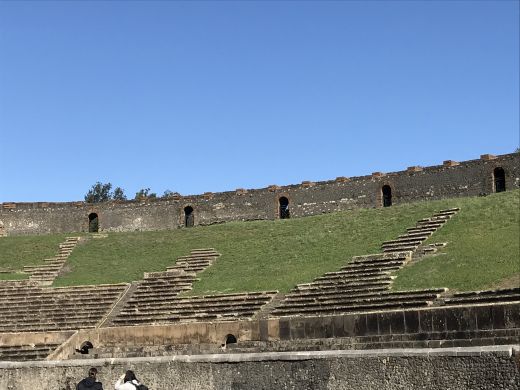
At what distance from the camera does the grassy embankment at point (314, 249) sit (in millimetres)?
27359

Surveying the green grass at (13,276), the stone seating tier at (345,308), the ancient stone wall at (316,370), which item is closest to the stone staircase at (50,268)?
the green grass at (13,276)

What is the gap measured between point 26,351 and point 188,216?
21.2m

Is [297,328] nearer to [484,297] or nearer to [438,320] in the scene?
[438,320]

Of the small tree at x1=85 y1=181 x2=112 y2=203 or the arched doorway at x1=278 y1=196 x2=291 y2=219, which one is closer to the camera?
the arched doorway at x1=278 y1=196 x2=291 y2=219

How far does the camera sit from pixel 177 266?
37.4m

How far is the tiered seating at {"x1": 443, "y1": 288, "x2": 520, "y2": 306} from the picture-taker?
22.3 m

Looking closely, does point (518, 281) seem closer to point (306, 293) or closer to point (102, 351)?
point (306, 293)

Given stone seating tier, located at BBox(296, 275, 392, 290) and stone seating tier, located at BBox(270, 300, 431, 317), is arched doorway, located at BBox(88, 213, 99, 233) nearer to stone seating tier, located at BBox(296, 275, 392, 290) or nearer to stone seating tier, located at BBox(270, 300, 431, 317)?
stone seating tier, located at BBox(296, 275, 392, 290)

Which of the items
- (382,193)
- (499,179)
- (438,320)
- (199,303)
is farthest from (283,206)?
(438,320)

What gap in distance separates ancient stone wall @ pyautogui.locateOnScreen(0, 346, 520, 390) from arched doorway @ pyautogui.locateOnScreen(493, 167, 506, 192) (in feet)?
100

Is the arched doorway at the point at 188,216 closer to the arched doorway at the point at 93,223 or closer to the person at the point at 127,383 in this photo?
the arched doorway at the point at 93,223

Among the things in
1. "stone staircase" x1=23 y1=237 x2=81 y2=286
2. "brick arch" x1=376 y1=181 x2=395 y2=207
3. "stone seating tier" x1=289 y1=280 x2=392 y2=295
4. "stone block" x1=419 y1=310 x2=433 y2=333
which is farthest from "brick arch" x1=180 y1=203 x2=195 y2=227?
"stone block" x1=419 y1=310 x2=433 y2=333

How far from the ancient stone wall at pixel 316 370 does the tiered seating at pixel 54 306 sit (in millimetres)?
17800

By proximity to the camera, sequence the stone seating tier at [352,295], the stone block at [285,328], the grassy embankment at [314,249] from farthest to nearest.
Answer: the grassy embankment at [314,249] → the stone block at [285,328] → the stone seating tier at [352,295]
